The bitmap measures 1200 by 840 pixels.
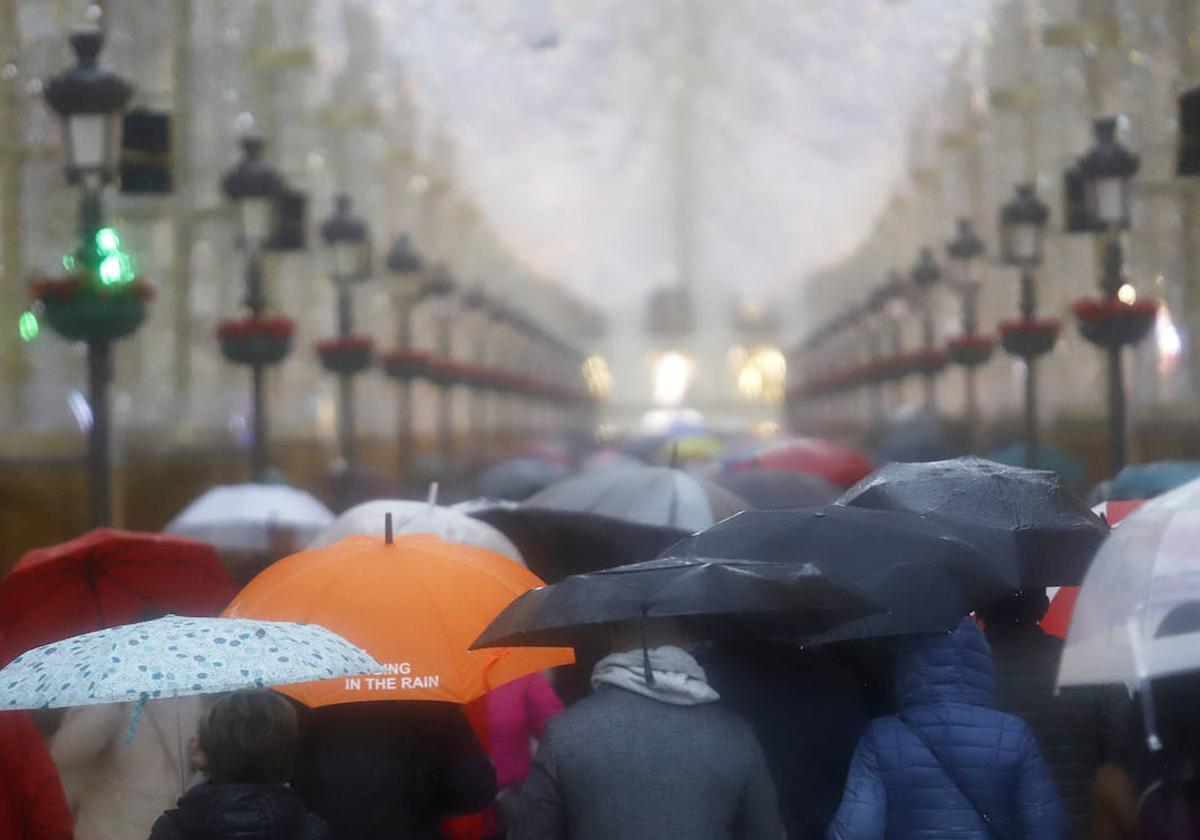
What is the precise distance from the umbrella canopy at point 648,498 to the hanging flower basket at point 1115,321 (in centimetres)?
588

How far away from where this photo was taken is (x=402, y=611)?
5.58 metres

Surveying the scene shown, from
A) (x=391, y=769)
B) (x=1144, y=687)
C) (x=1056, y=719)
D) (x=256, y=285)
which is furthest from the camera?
(x=256, y=285)

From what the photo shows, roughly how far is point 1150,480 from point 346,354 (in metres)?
11.5

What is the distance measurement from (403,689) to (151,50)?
22924 mm

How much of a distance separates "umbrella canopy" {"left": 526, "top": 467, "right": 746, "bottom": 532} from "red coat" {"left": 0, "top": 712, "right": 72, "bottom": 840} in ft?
9.35

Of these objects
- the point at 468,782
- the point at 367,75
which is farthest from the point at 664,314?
the point at 468,782

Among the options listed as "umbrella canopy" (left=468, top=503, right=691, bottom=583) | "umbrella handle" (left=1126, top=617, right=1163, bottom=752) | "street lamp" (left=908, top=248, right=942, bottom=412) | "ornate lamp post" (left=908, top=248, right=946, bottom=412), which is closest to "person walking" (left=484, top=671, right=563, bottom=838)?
"umbrella canopy" (left=468, top=503, right=691, bottom=583)

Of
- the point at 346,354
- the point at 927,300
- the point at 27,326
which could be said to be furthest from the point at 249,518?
the point at 927,300

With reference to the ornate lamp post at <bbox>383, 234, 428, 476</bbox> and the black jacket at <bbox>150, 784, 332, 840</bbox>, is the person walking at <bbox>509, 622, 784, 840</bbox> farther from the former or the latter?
the ornate lamp post at <bbox>383, 234, 428, 476</bbox>

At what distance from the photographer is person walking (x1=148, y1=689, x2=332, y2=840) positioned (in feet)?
14.0

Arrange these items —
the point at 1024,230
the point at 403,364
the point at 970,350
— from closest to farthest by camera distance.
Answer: the point at 1024,230, the point at 970,350, the point at 403,364

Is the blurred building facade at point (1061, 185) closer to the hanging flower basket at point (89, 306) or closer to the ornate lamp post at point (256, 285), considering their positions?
the hanging flower basket at point (89, 306)

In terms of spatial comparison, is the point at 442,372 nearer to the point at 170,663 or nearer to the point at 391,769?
the point at 391,769

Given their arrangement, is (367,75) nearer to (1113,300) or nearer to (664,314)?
(1113,300)
